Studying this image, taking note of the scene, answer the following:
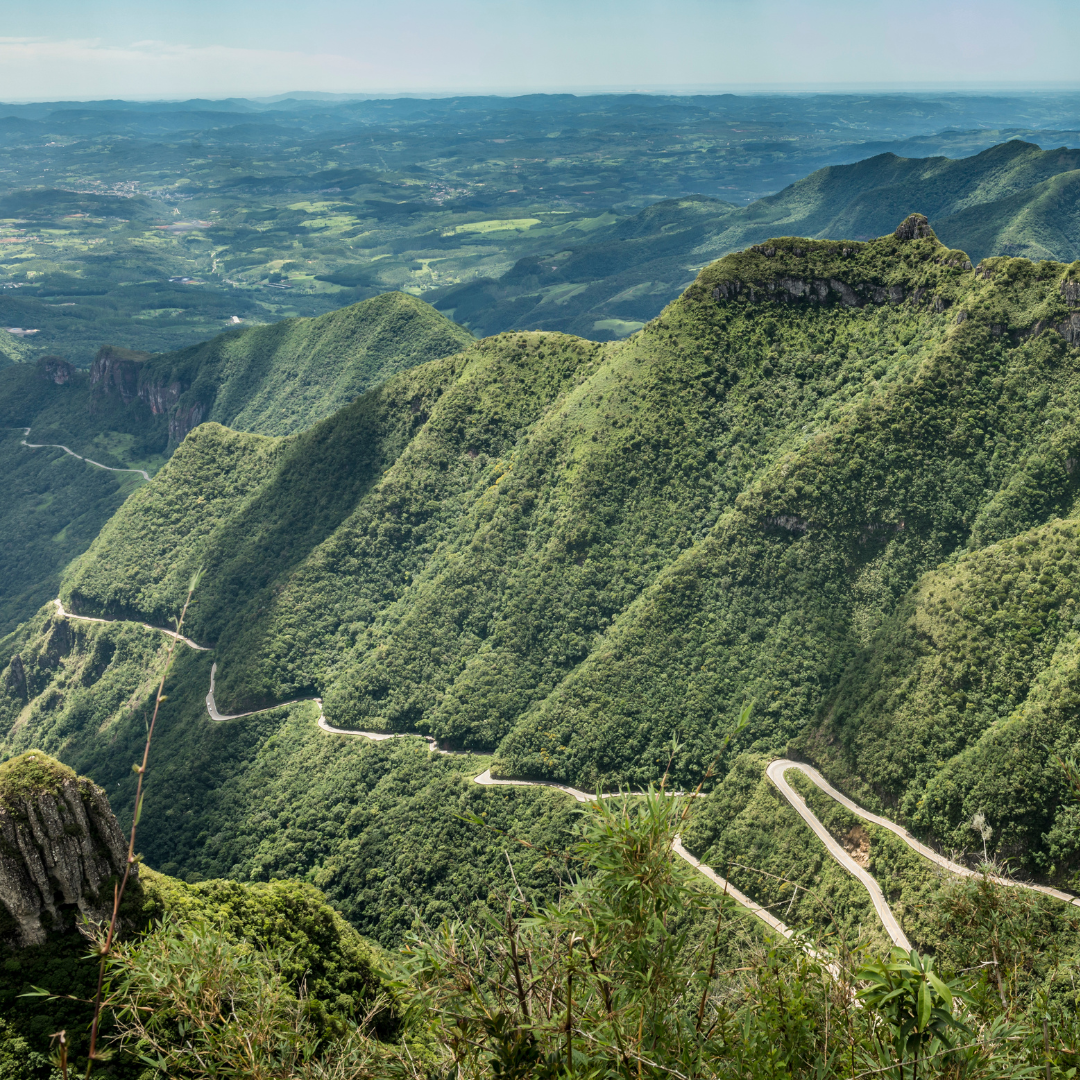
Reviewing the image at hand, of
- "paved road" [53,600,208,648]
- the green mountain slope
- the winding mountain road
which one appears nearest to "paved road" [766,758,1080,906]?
the winding mountain road

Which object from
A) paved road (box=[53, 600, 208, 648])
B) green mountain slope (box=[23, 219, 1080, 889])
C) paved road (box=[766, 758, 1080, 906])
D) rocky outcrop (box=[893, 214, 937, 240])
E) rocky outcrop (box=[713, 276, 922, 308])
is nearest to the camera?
paved road (box=[766, 758, 1080, 906])

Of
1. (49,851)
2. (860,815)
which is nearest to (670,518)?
(860,815)

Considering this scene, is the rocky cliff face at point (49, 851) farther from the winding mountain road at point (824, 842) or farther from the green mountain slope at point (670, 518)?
the green mountain slope at point (670, 518)

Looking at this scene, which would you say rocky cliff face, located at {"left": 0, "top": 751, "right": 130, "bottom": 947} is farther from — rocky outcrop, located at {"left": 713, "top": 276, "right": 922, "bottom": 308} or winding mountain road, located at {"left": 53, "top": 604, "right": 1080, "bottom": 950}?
rocky outcrop, located at {"left": 713, "top": 276, "right": 922, "bottom": 308}

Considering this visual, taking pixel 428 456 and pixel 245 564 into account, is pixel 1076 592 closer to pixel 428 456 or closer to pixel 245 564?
pixel 428 456

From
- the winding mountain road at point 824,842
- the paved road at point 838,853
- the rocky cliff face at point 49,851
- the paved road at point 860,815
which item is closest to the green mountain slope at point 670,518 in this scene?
the winding mountain road at point 824,842
